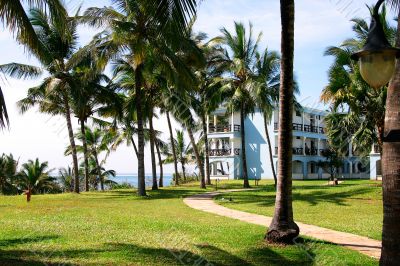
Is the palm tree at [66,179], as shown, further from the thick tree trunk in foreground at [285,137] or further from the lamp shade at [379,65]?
the lamp shade at [379,65]

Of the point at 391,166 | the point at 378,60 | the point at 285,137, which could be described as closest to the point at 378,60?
the point at 378,60

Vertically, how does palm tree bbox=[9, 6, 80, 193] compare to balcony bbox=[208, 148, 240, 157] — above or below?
above

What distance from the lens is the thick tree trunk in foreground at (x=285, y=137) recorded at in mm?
9352

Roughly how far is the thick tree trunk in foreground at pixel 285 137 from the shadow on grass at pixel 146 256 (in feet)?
1.77

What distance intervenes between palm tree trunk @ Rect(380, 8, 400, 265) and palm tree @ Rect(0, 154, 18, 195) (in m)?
33.9

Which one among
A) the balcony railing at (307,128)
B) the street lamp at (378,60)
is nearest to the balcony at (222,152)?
the balcony railing at (307,128)

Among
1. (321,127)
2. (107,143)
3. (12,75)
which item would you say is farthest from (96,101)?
(321,127)

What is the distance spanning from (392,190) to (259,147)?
43004 mm

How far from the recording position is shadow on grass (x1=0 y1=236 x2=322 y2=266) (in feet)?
25.2

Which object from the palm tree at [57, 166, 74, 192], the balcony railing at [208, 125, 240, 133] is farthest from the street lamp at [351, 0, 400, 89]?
the balcony railing at [208, 125, 240, 133]

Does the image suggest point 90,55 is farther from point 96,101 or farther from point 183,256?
point 183,256

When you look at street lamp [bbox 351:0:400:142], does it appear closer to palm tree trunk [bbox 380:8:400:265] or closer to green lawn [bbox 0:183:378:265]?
palm tree trunk [bbox 380:8:400:265]

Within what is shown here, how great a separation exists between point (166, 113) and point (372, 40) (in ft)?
98.1

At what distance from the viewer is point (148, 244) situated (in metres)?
9.24
